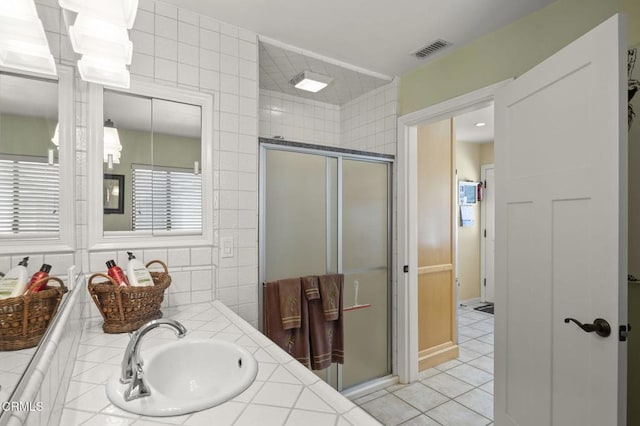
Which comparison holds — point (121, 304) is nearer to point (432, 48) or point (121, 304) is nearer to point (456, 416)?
point (456, 416)

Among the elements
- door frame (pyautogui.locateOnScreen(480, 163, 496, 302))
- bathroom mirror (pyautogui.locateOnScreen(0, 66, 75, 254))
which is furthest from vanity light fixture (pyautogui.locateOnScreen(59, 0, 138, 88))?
door frame (pyautogui.locateOnScreen(480, 163, 496, 302))

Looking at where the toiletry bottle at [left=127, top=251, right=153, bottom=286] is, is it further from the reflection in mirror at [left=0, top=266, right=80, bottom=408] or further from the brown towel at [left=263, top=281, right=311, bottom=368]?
the reflection in mirror at [left=0, top=266, right=80, bottom=408]

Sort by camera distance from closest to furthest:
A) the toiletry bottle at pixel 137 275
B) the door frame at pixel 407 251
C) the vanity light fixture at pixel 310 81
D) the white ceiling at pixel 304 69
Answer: the toiletry bottle at pixel 137 275, the white ceiling at pixel 304 69, the vanity light fixture at pixel 310 81, the door frame at pixel 407 251

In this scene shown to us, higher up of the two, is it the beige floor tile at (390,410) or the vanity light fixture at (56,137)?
the vanity light fixture at (56,137)

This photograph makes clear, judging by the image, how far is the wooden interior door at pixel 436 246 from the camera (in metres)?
2.89

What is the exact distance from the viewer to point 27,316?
0.64 m

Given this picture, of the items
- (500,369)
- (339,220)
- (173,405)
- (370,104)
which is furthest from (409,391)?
(370,104)

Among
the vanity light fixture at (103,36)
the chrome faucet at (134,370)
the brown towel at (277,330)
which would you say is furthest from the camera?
the brown towel at (277,330)

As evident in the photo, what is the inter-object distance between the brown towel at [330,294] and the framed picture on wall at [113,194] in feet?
4.13

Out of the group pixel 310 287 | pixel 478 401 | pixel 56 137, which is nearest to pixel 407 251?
pixel 310 287

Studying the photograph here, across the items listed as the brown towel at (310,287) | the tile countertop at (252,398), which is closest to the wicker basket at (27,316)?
the tile countertop at (252,398)

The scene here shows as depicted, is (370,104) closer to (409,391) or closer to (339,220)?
(339,220)

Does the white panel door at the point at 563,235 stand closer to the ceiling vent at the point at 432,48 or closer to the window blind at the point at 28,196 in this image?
the ceiling vent at the point at 432,48

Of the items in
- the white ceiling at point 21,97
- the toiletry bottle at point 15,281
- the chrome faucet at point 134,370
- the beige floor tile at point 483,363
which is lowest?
the beige floor tile at point 483,363
